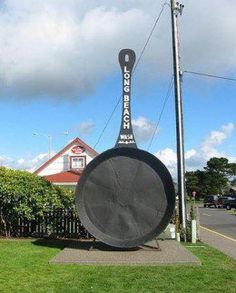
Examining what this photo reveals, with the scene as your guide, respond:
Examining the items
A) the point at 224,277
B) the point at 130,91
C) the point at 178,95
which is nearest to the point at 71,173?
the point at 178,95

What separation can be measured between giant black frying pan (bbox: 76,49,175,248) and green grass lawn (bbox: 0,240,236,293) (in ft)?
4.96

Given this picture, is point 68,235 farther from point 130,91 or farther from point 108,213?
point 130,91

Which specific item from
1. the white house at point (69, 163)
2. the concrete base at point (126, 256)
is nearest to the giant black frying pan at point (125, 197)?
the concrete base at point (126, 256)

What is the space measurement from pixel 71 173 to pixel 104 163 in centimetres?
3355

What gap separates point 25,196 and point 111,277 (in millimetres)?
7421

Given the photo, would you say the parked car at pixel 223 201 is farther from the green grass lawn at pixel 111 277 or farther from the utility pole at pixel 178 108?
the green grass lawn at pixel 111 277

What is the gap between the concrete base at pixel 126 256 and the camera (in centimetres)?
1157

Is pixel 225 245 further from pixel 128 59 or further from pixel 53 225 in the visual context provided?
pixel 128 59

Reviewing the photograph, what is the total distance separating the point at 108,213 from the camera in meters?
13.5

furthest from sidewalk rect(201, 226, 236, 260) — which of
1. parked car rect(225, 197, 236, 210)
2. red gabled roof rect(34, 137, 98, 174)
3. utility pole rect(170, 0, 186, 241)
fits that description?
parked car rect(225, 197, 236, 210)

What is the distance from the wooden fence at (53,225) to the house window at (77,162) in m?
31.2

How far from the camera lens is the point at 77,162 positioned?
49.3m

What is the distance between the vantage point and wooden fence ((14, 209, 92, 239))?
17.6 m

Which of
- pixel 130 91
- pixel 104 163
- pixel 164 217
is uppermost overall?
pixel 130 91
